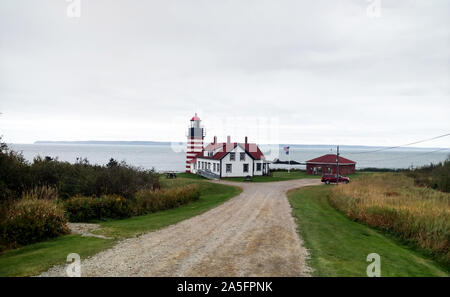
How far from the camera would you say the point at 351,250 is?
1038cm

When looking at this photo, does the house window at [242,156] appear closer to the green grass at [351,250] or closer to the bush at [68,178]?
the bush at [68,178]

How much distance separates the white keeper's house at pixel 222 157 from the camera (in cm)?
4394

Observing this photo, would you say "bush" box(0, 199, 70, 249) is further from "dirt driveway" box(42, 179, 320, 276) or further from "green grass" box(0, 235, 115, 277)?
"dirt driveway" box(42, 179, 320, 276)

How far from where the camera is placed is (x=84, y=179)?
21.1 meters

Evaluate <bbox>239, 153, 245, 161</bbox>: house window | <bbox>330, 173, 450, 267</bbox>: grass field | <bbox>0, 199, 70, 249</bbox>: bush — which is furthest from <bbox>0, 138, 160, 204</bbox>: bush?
<bbox>239, 153, 245, 161</bbox>: house window

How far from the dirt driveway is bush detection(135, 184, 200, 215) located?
5.75 metres

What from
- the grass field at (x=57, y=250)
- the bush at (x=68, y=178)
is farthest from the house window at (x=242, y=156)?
the grass field at (x=57, y=250)

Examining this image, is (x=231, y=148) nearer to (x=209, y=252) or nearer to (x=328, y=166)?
(x=328, y=166)

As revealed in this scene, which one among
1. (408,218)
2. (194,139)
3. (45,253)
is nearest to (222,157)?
(194,139)

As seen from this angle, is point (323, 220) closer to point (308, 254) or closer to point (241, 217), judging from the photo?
point (241, 217)

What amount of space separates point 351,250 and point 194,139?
43.1 metres

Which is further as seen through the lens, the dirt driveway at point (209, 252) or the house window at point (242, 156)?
the house window at point (242, 156)

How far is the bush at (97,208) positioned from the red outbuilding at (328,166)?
41568 millimetres
